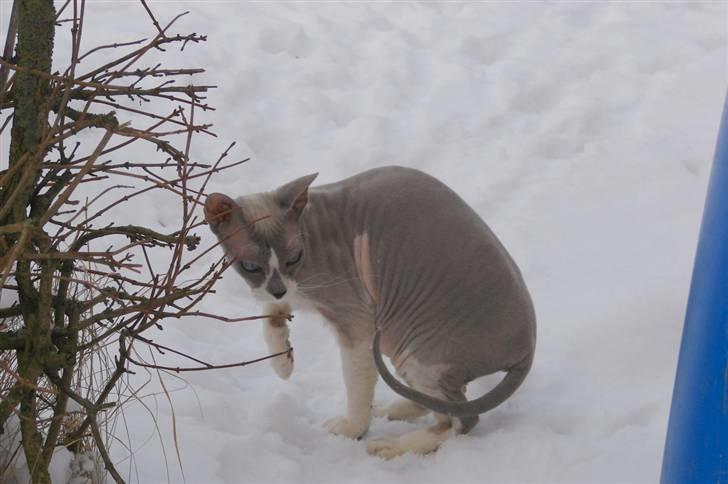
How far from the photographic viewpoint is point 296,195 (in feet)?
9.32

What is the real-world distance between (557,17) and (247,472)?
4.12 meters

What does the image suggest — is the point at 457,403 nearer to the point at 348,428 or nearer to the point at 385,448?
the point at 385,448

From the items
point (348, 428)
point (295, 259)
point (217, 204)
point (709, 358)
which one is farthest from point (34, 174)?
point (348, 428)

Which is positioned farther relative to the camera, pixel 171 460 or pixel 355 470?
pixel 355 470

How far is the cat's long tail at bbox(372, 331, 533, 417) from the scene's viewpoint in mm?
2660

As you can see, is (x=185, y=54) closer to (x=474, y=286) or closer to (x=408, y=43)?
(x=408, y=43)

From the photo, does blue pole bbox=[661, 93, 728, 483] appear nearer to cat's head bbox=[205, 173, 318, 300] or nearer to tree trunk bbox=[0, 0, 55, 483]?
cat's head bbox=[205, 173, 318, 300]

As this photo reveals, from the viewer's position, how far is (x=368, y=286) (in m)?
3.00

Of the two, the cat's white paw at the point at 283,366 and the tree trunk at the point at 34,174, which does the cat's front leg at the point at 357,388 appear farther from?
the tree trunk at the point at 34,174

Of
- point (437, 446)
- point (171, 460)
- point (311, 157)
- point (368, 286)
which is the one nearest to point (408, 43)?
point (311, 157)

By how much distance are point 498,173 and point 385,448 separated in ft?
6.25

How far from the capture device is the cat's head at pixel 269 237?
2756 millimetres

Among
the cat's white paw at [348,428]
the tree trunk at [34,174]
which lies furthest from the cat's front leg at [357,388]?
the tree trunk at [34,174]

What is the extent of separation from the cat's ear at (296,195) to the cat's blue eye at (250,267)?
0.21 m
